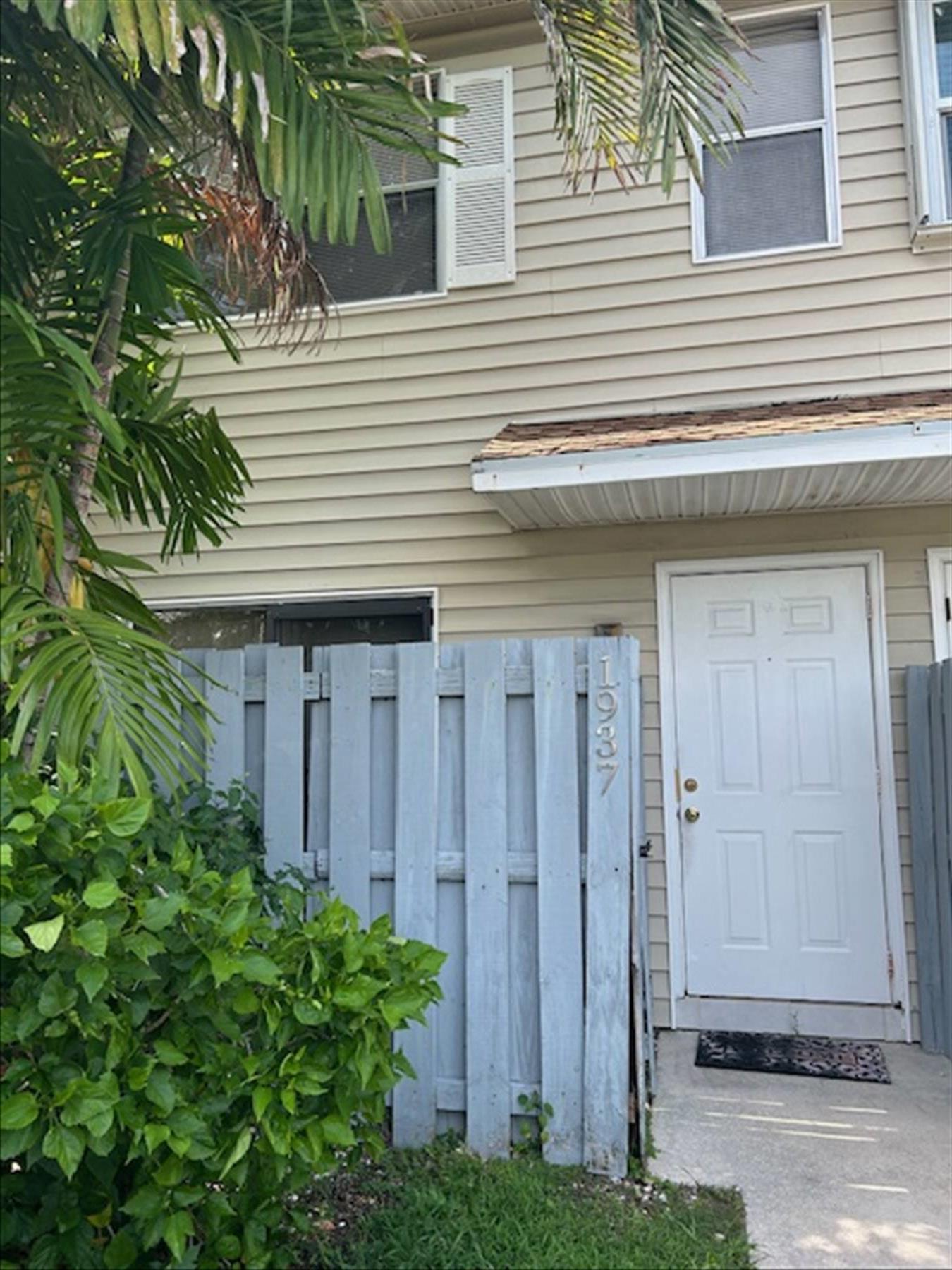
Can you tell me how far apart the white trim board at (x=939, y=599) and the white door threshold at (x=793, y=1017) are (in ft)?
5.64

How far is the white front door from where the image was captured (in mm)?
4262

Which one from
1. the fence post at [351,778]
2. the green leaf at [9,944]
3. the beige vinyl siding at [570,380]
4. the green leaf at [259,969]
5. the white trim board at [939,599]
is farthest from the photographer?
the beige vinyl siding at [570,380]

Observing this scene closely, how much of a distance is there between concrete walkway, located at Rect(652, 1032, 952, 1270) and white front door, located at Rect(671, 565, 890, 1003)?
515 millimetres

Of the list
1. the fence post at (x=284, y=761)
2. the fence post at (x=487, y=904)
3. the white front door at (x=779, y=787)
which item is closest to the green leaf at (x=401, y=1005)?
the fence post at (x=487, y=904)

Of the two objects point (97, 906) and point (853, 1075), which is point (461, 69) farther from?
point (853, 1075)

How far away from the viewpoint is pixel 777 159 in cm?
468

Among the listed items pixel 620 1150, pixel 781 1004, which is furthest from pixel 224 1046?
pixel 781 1004

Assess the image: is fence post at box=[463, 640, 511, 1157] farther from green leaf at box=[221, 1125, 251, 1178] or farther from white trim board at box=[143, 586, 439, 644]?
white trim board at box=[143, 586, 439, 644]

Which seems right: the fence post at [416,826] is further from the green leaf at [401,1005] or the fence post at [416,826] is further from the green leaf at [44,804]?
the green leaf at [44,804]

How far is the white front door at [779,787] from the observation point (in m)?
4.26

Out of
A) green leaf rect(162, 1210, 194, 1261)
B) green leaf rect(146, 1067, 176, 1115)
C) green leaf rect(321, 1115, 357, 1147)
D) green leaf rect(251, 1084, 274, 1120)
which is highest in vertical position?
green leaf rect(146, 1067, 176, 1115)

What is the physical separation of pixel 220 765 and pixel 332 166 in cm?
206

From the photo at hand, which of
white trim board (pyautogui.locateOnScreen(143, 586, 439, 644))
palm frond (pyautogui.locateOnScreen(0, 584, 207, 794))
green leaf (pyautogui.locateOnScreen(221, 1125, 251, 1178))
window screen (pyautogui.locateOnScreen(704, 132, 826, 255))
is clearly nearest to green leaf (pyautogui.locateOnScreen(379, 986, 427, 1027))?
green leaf (pyautogui.locateOnScreen(221, 1125, 251, 1178))

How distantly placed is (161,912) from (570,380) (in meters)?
3.78
